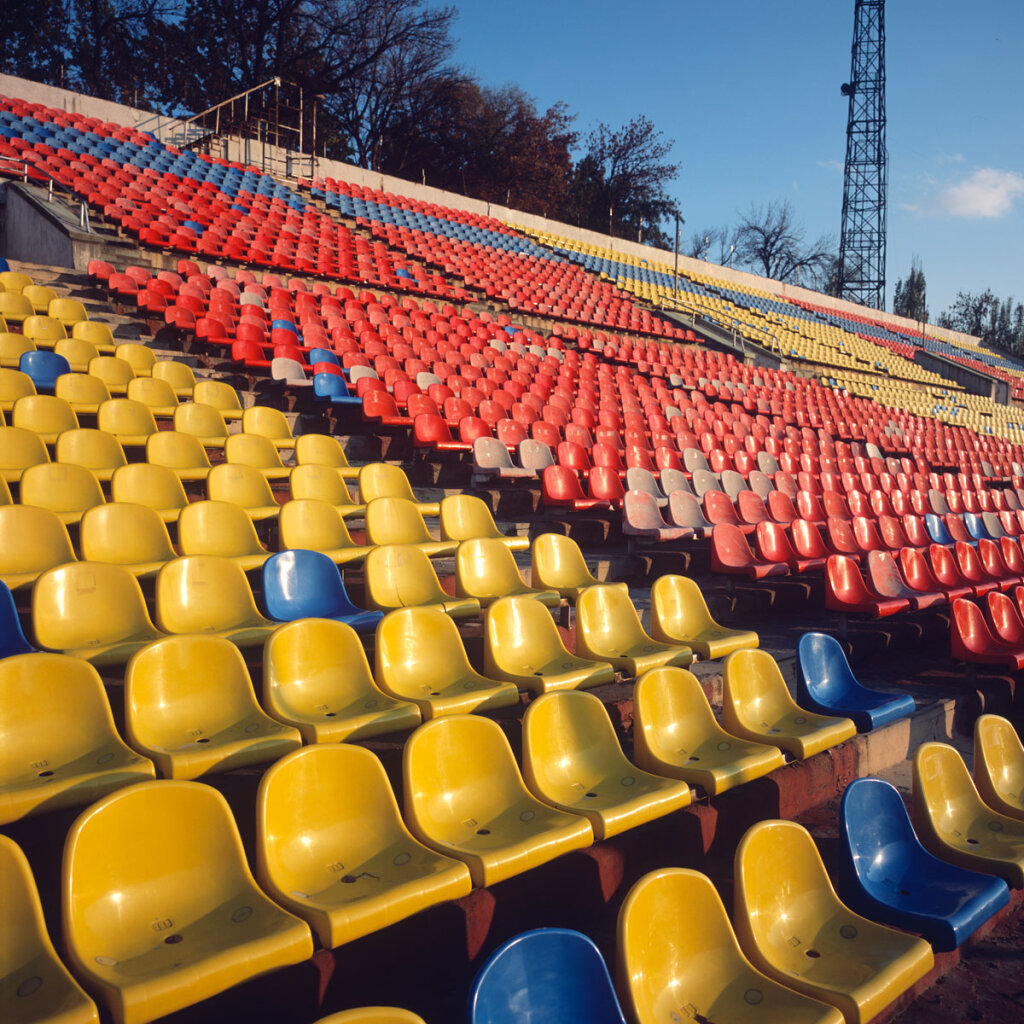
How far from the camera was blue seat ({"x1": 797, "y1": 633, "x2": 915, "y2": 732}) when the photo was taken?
3.07 m

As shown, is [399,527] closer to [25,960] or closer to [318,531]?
[318,531]

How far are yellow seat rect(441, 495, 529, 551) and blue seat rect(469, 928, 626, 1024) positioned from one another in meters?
2.67

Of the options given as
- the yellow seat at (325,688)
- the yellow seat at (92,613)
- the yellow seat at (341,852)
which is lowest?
the yellow seat at (341,852)

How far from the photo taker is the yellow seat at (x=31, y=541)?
9.46 feet

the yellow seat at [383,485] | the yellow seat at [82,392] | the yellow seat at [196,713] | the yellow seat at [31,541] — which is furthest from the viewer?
the yellow seat at [82,392]

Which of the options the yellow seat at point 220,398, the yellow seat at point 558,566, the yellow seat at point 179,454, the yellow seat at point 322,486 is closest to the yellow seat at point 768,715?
the yellow seat at point 558,566

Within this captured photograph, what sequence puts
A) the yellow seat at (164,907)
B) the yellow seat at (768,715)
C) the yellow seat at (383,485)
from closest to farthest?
the yellow seat at (164,907)
the yellow seat at (768,715)
the yellow seat at (383,485)

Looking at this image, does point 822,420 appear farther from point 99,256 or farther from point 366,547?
point 99,256

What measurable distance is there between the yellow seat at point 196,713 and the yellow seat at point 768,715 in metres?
1.53

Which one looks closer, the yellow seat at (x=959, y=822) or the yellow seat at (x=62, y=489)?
the yellow seat at (x=959, y=822)

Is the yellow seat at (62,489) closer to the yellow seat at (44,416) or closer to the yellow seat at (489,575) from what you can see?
the yellow seat at (44,416)

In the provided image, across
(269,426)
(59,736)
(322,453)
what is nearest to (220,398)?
(269,426)

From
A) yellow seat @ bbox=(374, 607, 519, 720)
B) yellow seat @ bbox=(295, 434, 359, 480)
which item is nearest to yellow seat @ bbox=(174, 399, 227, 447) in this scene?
yellow seat @ bbox=(295, 434, 359, 480)

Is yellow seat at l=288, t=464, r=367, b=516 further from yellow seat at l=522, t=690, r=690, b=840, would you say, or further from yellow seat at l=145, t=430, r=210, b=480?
yellow seat at l=522, t=690, r=690, b=840
